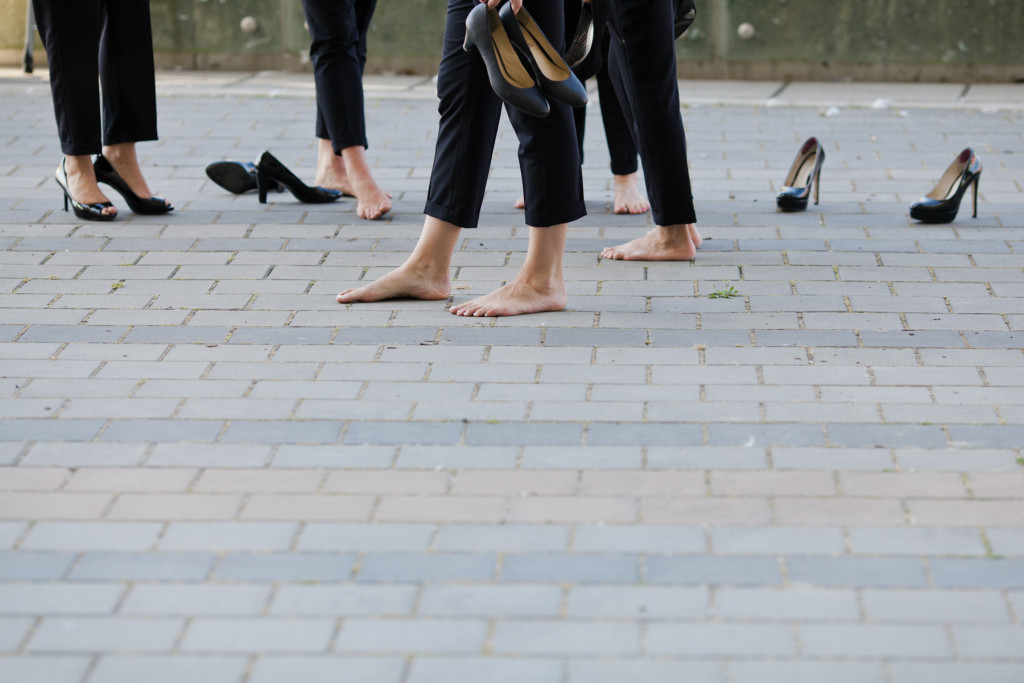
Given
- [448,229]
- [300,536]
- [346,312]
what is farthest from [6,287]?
[300,536]

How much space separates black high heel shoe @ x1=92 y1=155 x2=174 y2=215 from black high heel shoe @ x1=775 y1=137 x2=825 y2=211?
7.85ft

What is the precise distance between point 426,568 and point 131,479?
0.76 m

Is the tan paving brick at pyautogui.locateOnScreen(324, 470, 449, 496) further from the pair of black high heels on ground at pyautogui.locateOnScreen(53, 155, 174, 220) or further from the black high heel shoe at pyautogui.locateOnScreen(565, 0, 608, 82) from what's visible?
the pair of black high heels on ground at pyautogui.locateOnScreen(53, 155, 174, 220)

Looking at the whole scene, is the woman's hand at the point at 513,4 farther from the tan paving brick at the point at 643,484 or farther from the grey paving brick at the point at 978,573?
the grey paving brick at the point at 978,573

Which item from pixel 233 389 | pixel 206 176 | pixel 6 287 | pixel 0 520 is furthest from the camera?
pixel 206 176

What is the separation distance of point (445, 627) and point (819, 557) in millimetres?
715

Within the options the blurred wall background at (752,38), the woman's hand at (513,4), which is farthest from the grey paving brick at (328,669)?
the blurred wall background at (752,38)

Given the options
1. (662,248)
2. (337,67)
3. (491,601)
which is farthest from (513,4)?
(491,601)

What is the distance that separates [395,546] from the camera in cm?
250

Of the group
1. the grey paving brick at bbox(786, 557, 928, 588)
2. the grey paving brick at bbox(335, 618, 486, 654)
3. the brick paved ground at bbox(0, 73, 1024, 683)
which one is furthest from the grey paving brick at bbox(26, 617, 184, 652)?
the grey paving brick at bbox(786, 557, 928, 588)

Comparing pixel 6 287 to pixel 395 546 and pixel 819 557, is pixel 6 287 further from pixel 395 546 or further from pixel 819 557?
pixel 819 557

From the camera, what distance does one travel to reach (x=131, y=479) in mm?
2795

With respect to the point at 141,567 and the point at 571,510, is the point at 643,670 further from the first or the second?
the point at 141,567

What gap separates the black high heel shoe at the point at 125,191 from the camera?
511 centimetres
